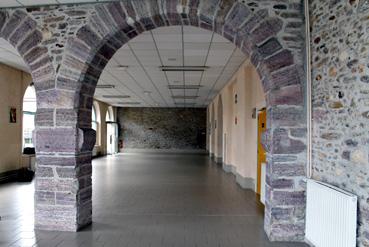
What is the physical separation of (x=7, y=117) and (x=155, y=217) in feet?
18.5

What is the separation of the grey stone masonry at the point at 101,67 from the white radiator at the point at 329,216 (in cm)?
30

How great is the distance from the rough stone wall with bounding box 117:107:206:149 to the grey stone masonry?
16217mm

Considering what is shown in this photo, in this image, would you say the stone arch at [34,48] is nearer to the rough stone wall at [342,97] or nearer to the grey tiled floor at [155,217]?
the grey tiled floor at [155,217]

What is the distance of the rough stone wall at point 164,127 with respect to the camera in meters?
20.6

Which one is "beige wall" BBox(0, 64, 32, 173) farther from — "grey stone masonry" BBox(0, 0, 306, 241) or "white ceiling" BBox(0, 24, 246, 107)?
"grey stone masonry" BBox(0, 0, 306, 241)

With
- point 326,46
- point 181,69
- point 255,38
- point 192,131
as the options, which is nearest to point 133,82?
point 181,69

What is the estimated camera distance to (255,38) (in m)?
3.83

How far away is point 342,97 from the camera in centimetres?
299

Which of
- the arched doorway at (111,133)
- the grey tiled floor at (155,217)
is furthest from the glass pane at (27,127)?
the arched doorway at (111,133)

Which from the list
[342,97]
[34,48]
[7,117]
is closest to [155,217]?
[34,48]

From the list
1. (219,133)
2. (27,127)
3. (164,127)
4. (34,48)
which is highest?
(34,48)

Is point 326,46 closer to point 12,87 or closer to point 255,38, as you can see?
point 255,38

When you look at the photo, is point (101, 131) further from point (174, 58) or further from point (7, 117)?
point (174, 58)

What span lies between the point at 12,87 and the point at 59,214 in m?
5.59
